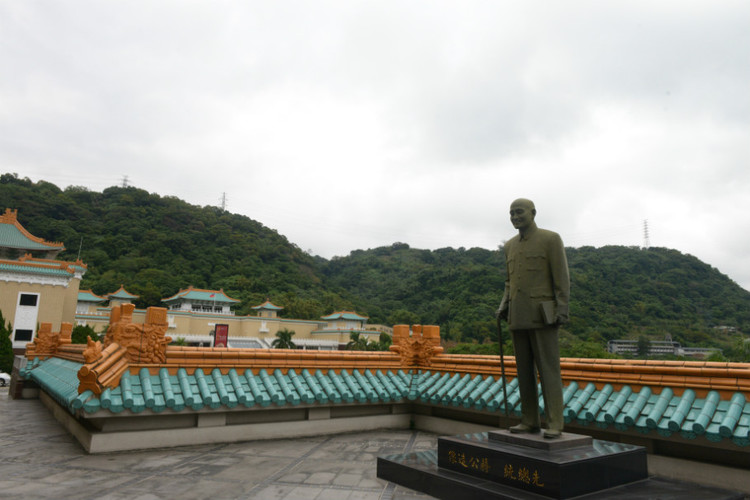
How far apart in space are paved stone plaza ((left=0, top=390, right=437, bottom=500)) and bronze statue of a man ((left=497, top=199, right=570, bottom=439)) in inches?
63.9

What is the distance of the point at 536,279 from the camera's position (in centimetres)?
498

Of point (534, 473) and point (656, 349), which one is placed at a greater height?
point (534, 473)

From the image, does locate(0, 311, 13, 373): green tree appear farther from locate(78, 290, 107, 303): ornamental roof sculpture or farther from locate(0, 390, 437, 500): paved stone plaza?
locate(78, 290, 107, 303): ornamental roof sculpture

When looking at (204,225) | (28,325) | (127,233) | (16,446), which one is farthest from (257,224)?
(16,446)

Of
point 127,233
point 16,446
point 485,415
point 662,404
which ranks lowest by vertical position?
point 16,446

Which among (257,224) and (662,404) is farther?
(257,224)

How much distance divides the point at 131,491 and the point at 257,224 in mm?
80953

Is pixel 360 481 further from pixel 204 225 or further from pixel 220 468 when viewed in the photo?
pixel 204 225

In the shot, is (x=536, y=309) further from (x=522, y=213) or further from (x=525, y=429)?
(x=525, y=429)

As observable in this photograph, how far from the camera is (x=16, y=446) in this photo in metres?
6.91

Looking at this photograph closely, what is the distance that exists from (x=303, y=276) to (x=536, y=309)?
65.5 meters

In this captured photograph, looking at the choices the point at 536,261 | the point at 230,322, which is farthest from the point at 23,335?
the point at 536,261

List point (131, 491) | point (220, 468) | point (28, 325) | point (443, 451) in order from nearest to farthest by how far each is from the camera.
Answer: point (131, 491) < point (443, 451) < point (220, 468) < point (28, 325)

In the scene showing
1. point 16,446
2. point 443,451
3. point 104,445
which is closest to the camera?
point 443,451
